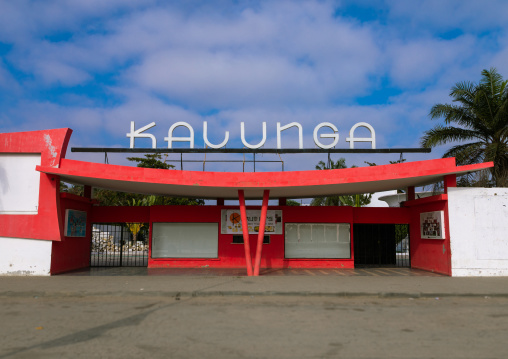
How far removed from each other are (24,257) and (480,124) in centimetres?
2231

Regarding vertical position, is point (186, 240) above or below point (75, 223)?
below

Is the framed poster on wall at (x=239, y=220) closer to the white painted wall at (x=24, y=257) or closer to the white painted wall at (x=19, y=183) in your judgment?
the white painted wall at (x=24, y=257)

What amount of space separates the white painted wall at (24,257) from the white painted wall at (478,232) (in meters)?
16.0

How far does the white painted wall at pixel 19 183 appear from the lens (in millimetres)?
15977

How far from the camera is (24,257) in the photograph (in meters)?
15.8

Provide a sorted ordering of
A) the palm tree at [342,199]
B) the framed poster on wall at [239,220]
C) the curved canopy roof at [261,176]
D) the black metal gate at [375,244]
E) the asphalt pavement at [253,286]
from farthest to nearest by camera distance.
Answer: the palm tree at [342,199], the black metal gate at [375,244], the framed poster on wall at [239,220], the curved canopy roof at [261,176], the asphalt pavement at [253,286]

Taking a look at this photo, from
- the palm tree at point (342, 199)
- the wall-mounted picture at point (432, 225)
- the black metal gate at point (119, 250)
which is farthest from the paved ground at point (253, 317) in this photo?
the palm tree at point (342, 199)

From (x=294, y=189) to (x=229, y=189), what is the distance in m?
2.72

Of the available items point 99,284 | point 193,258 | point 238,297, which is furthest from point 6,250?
point 238,297

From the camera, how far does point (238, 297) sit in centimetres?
1166

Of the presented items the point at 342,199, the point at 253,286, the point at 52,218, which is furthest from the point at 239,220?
the point at 342,199

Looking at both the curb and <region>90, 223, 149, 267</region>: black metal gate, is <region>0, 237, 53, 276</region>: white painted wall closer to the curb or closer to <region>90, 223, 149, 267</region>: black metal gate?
<region>90, 223, 149, 267</region>: black metal gate

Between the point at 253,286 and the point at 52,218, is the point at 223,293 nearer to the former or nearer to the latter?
the point at 253,286

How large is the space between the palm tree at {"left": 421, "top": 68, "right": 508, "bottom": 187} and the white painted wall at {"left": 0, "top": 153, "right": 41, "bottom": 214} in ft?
63.0
